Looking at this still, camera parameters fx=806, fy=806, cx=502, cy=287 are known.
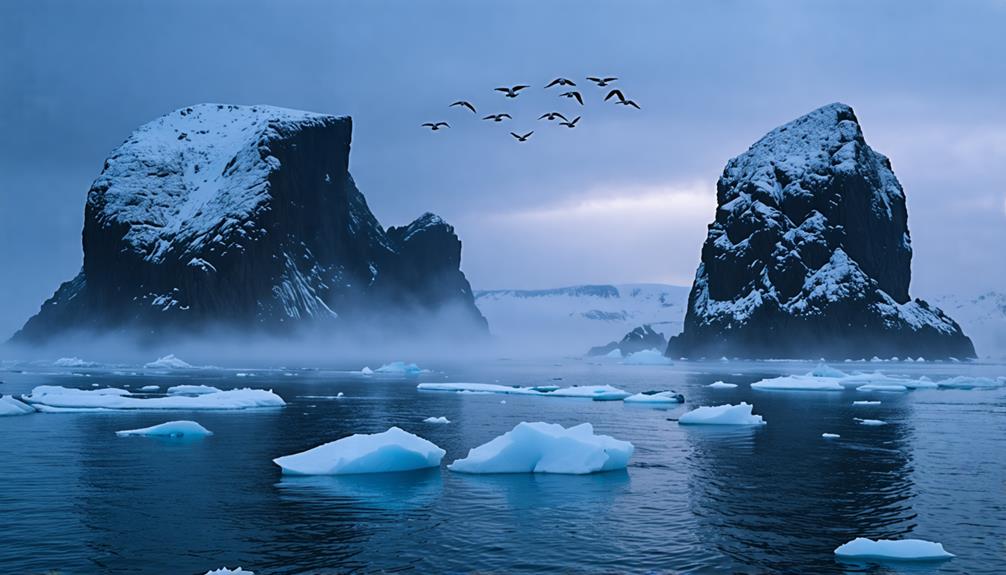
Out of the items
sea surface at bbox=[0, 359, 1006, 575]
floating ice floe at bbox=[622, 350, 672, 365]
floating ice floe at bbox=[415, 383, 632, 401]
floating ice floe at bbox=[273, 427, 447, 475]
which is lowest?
sea surface at bbox=[0, 359, 1006, 575]

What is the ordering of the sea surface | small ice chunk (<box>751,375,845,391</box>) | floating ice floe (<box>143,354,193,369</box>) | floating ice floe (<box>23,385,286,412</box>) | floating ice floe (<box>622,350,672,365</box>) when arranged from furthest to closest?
floating ice floe (<box>622,350,672,365</box>) < floating ice floe (<box>143,354,193,369</box>) < small ice chunk (<box>751,375,845,391</box>) < floating ice floe (<box>23,385,286,412</box>) < the sea surface

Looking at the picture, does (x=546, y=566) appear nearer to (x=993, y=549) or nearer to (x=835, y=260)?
(x=993, y=549)

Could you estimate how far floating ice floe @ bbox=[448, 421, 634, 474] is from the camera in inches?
1072

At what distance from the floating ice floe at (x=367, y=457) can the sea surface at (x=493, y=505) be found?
469 millimetres

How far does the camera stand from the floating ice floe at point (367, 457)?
26.6 m

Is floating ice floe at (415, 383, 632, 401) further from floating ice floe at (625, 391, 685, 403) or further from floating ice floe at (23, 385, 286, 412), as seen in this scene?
floating ice floe at (23, 385, 286, 412)

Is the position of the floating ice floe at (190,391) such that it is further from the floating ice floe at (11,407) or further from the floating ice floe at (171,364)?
the floating ice floe at (171,364)

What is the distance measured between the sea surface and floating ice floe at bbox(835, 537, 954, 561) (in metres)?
0.38

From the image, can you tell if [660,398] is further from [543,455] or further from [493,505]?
[493,505]

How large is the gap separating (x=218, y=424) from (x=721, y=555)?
31616 mm

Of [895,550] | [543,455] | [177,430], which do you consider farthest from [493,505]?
[177,430]

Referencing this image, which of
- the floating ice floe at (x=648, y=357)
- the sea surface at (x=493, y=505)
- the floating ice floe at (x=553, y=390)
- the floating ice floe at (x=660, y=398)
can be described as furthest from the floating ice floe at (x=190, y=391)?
the floating ice floe at (x=648, y=357)

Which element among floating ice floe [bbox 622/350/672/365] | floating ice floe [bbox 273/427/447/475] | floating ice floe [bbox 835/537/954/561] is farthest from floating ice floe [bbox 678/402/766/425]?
floating ice floe [bbox 622/350/672/365]

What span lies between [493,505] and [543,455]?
20.0 feet
